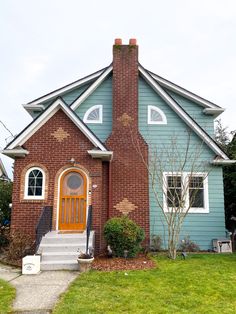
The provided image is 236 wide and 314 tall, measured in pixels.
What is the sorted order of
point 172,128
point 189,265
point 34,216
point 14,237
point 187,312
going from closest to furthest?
point 187,312, point 189,265, point 14,237, point 34,216, point 172,128

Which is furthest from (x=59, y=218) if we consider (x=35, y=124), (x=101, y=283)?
(x=101, y=283)

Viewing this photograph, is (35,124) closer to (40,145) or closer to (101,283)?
(40,145)

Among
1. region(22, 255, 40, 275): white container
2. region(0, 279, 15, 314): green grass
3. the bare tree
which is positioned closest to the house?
the bare tree

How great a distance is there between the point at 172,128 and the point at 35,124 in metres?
5.76

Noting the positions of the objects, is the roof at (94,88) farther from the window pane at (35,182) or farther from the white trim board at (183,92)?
the window pane at (35,182)

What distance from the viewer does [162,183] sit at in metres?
11.8

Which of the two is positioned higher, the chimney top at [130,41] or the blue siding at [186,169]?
the chimney top at [130,41]

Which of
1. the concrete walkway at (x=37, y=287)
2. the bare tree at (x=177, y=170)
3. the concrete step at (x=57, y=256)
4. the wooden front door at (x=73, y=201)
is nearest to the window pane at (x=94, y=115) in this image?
the bare tree at (x=177, y=170)

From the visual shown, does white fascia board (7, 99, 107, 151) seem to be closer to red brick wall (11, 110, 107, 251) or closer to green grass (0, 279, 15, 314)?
red brick wall (11, 110, 107, 251)

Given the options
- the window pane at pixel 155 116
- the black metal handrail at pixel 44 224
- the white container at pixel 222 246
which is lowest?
the white container at pixel 222 246

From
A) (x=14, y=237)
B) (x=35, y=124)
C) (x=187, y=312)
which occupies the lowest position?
(x=187, y=312)

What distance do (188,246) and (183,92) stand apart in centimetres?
675

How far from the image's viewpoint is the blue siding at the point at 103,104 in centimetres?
1291

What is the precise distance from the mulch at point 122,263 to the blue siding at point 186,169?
2832mm
